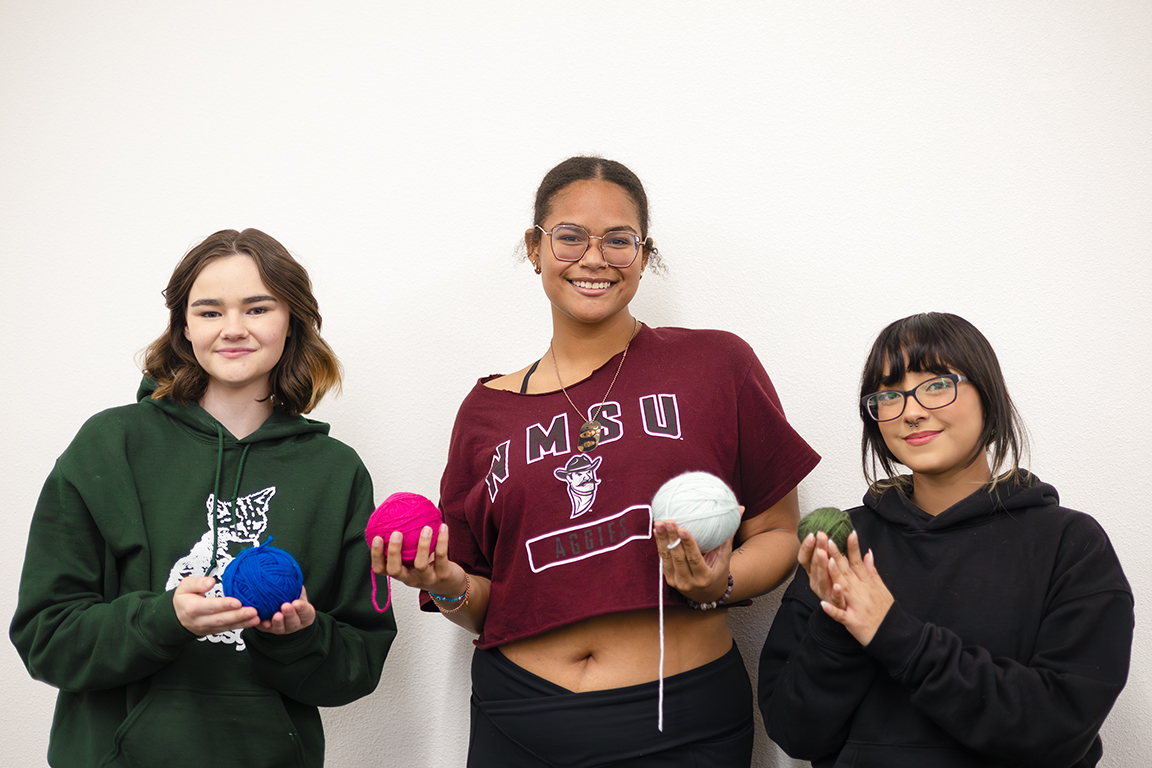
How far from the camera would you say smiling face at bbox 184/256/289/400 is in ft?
4.97

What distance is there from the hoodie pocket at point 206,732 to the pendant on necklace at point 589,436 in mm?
682

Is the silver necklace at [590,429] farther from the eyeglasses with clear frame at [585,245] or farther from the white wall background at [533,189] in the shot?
the white wall background at [533,189]

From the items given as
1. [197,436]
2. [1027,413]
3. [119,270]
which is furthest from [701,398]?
[119,270]

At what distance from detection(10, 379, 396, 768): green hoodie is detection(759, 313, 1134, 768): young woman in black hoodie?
78cm

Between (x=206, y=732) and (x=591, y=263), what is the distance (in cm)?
102

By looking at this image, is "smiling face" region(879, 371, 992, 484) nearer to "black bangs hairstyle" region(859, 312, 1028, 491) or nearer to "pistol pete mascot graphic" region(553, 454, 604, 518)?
"black bangs hairstyle" region(859, 312, 1028, 491)

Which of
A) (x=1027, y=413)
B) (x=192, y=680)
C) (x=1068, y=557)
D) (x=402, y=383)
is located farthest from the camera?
(x=402, y=383)

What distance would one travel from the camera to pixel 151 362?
1576mm

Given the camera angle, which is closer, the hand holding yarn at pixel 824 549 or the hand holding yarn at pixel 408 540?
the hand holding yarn at pixel 824 549

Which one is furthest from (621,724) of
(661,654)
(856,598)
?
(856,598)

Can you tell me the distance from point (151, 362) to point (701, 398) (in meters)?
1.02

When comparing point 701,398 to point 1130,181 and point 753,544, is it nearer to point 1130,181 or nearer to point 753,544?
point 753,544

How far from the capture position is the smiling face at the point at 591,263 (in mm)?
1530

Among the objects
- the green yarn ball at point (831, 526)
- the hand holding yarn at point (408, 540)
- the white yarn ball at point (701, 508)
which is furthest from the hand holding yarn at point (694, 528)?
the hand holding yarn at point (408, 540)
